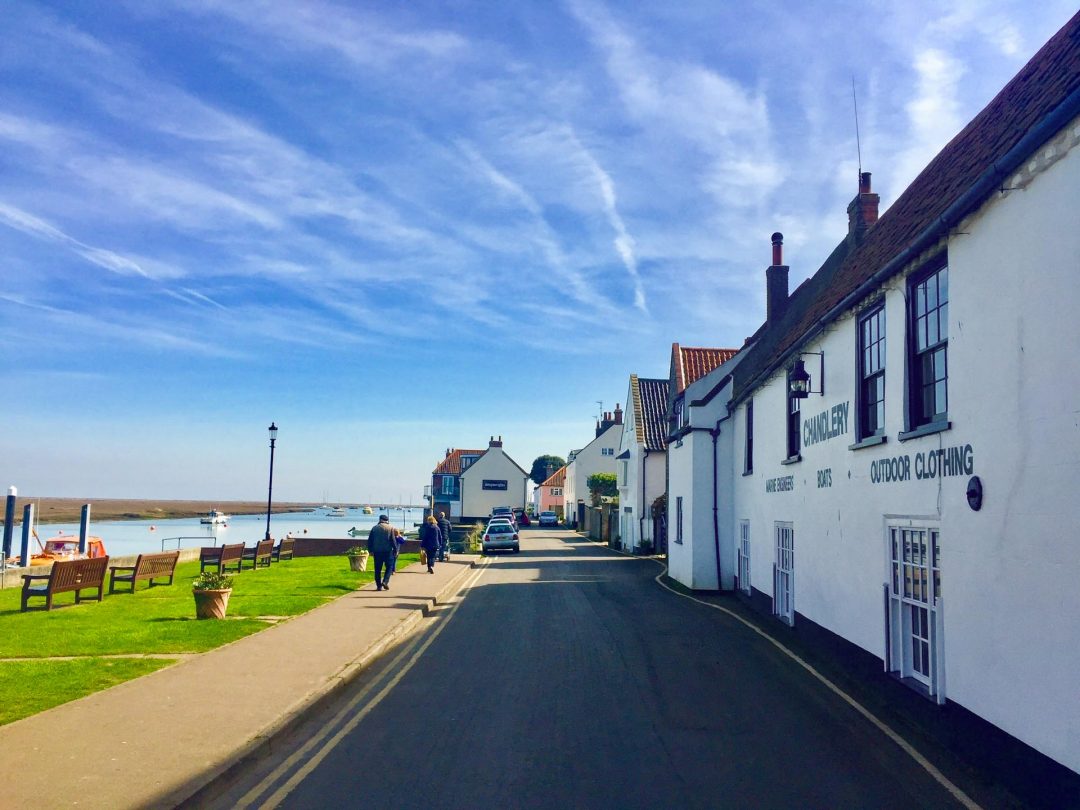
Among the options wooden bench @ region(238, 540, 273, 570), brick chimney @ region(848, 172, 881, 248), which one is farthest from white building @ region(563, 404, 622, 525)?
brick chimney @ region(848, 172, 881, 248)

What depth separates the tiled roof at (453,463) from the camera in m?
91.9

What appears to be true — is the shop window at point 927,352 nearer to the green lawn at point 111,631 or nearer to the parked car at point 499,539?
the green lawn at point 111,631

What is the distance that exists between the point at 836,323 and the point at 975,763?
6437 mm

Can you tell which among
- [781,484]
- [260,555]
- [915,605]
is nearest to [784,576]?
[781,484]

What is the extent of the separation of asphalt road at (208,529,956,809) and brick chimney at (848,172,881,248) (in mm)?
9612

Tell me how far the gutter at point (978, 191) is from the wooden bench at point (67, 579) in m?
14.0

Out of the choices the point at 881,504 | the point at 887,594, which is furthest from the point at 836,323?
the point at 887,594

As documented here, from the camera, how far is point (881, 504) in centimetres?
955

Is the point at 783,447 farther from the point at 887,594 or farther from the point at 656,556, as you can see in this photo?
the point at 656,556

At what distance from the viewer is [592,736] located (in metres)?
7.69

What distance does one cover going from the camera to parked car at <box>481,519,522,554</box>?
1598 inches

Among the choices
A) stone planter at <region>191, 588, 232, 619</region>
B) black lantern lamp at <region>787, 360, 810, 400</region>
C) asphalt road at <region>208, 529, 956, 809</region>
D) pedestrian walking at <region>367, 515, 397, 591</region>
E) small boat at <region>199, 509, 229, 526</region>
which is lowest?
small boat at <region>199, 509, 229, 526</region>

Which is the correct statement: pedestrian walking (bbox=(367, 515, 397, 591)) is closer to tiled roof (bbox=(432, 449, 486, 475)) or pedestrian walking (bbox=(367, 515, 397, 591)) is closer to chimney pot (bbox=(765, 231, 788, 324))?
chimney pot (bbox=(765, 231, 788, 324))

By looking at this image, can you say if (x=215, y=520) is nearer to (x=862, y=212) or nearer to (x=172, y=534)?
(x=172, y=534)
